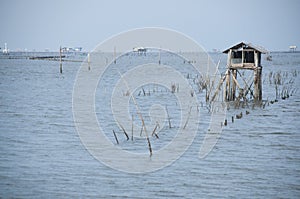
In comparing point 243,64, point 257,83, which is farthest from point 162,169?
point 257,83

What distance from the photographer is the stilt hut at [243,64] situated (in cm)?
1930

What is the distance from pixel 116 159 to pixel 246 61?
38.9ft

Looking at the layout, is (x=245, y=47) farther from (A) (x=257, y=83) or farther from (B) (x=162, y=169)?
(B) (x=162, y=169)

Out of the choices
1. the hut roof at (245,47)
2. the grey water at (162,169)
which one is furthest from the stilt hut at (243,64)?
the grey water at (162,169)

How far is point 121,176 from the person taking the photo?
8945mm

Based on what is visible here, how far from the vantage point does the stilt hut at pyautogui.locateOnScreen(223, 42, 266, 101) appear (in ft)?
63.3

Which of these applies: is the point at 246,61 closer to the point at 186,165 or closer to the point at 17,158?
the point at 186,165

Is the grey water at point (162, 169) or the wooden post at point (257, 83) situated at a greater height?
the wooden post at point (257, 83)

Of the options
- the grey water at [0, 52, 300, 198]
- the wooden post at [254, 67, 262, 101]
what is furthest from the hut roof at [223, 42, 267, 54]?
the grey water at [0, 52, 300, 198]

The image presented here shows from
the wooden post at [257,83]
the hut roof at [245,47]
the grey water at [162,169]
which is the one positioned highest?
the hut roof at [245,47]

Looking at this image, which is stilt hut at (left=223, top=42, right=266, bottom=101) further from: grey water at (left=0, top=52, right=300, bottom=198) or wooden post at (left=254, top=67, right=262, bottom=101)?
grey water at (left=0, top=52, right=300, bottom=198)

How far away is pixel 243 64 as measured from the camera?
1939 centimetres

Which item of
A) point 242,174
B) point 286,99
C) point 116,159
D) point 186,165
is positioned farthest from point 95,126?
point 286,99

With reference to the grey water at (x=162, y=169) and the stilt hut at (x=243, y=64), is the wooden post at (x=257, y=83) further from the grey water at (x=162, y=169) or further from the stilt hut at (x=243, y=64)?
the grey water at (x=162, y=169)
